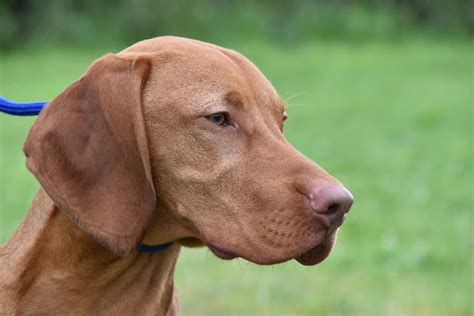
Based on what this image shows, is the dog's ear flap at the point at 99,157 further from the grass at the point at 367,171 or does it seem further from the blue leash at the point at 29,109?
the grass at the point at 367,171

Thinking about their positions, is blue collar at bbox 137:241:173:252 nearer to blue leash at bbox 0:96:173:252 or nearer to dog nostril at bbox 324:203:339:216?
blue leash at bbox 0:96:173:252

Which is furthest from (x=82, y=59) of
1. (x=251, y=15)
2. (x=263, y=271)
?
(x=263, y=271)

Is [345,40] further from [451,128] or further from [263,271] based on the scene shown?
[263,271]

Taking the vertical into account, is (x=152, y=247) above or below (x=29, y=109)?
below

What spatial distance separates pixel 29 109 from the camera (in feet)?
14.0

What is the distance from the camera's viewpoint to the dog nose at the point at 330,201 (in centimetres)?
362

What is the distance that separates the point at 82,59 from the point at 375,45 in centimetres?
690

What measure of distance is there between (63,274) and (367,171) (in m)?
8.19

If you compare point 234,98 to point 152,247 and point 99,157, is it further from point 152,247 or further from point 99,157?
point 152,247

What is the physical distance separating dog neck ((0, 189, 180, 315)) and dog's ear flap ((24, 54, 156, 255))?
209 mm

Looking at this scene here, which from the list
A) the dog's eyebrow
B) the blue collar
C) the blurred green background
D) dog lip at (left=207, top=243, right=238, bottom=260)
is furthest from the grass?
dog lip at (left=207, top=243, right=238, bottom=260)

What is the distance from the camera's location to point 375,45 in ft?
77.1

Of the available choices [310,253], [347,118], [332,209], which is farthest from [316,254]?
[347,118]

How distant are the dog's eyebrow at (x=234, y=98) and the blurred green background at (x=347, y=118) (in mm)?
895
